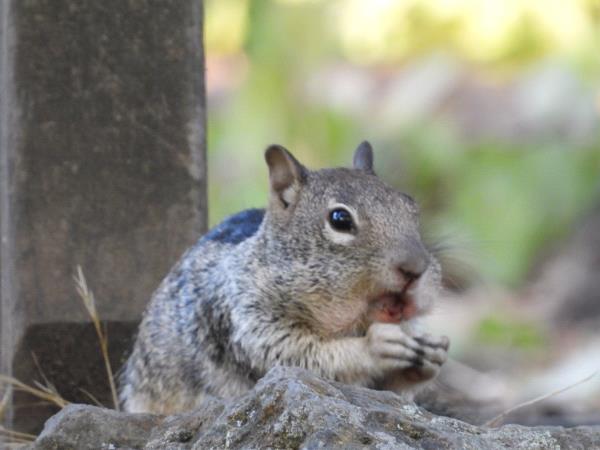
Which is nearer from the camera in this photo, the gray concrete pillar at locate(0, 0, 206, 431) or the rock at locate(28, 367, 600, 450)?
the rock at locate(28, 367, 600, 450)

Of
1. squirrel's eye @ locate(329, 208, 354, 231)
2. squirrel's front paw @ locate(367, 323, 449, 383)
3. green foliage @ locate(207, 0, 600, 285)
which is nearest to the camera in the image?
squirrel's front paw @ locate(367, 323, 449, 383)

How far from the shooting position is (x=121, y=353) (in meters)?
5.57

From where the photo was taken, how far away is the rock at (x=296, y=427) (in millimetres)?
3342

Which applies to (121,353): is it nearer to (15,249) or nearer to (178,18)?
(15,249)

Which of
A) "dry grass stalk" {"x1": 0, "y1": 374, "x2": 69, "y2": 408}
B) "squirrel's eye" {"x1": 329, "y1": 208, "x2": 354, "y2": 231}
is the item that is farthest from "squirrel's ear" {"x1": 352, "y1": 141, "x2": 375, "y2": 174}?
"dry grass stalk" {"x1": 0, "y1": 374, "x2": 69, "y2": 408}

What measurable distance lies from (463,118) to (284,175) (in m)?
9.56

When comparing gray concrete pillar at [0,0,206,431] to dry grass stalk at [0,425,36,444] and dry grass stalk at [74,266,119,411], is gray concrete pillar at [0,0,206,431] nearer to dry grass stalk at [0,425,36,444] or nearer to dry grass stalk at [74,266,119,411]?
dry grass stalk at [74,266,119,411]

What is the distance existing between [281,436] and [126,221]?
2.26 metres

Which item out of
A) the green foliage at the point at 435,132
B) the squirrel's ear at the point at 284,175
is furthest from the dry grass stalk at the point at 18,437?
the green foliage at the point at 435,132

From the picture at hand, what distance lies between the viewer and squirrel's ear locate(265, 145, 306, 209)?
4793mm

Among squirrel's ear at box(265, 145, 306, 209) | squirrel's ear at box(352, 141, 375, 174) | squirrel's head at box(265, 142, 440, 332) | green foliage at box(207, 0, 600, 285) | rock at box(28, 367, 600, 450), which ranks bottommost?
rock at box(28, 367, 600, 450)

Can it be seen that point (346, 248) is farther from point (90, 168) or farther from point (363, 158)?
point (90, 168)

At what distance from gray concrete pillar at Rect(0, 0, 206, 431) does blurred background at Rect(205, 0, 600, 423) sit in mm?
6525

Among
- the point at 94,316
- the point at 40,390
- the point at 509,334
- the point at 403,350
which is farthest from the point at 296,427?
the point at 509,334
